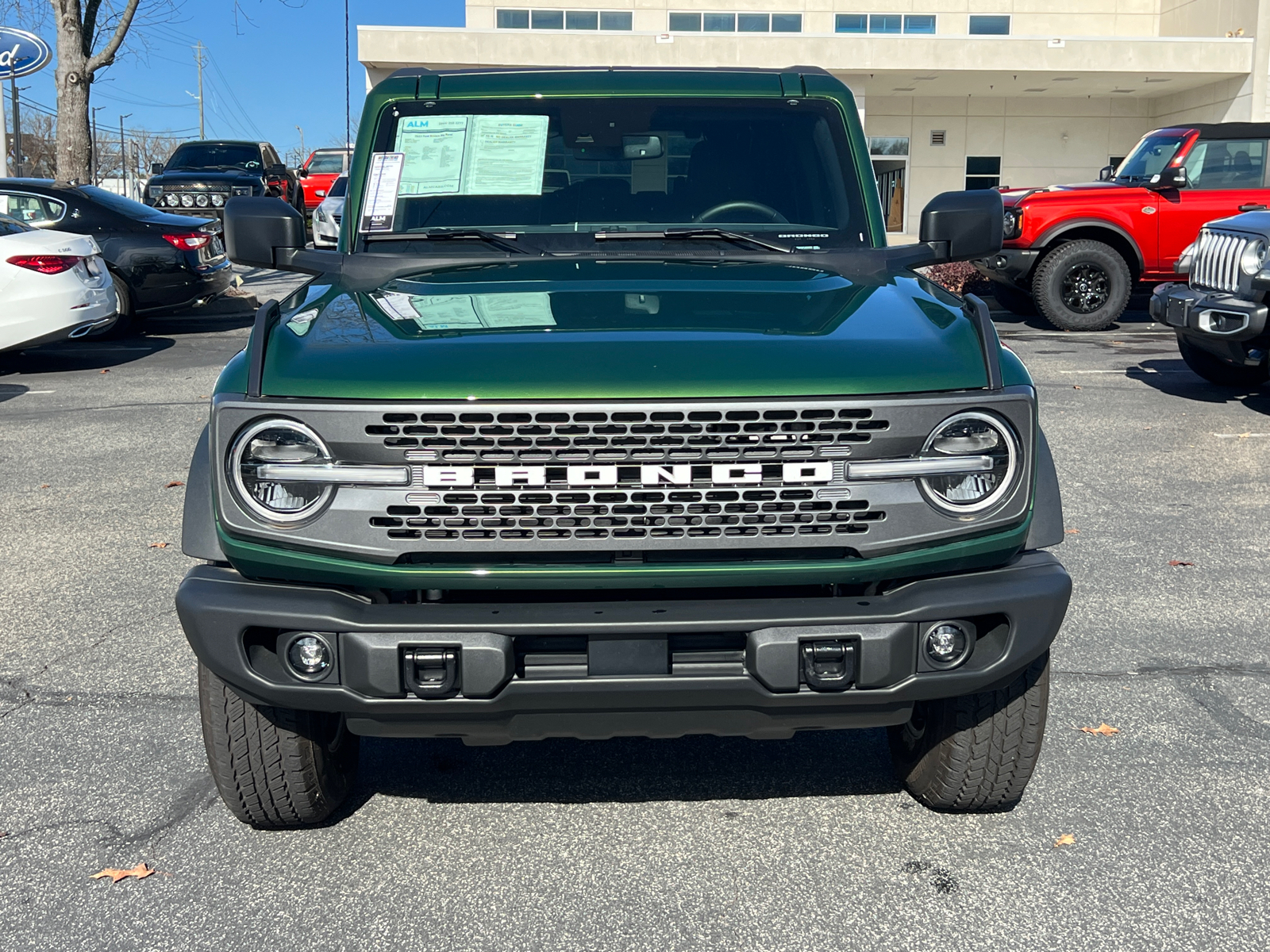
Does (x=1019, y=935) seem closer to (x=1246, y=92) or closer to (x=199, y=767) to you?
(x=199, y=767)

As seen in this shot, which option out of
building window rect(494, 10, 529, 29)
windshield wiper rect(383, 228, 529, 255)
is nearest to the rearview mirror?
windshield wiper rect(383, 228, 529, 255)

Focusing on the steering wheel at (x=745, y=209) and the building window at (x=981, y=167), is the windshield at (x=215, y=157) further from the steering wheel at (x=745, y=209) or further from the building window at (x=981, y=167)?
the building window at (x=981, y=167)

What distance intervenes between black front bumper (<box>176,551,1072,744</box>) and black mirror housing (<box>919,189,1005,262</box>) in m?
1.48

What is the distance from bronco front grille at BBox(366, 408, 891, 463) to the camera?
8.32 feet

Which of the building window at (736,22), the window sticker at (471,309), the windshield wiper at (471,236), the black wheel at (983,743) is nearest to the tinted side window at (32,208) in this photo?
the windshield wiper at (471,236)

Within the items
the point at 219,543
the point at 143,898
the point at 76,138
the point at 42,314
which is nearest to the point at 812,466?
the point at 219,543

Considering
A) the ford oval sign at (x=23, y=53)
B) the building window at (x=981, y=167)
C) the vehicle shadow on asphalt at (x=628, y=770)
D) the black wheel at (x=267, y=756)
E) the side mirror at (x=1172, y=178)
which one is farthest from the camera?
the building window at (x=981, y=167)

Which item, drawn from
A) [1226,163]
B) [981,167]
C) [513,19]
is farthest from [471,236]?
[513,19]

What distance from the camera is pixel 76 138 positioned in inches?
648

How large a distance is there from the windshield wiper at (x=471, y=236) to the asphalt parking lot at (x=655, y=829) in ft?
4.79

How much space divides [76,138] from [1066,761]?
16.2 m

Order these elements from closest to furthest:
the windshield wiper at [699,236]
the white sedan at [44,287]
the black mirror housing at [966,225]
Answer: the windshield wiper at [699,236]
the black mirror housing at [966,225]
the white sedan at [44,287]

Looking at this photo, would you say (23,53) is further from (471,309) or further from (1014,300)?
(471,309)

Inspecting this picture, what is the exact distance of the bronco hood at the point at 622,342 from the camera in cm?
257
